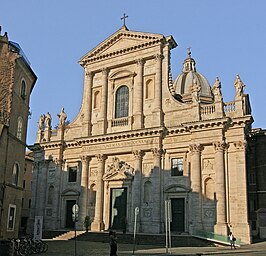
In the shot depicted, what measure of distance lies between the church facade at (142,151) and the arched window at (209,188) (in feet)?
0.25

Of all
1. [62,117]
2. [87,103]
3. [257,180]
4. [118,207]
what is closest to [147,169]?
[118,207]

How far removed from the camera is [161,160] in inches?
1211

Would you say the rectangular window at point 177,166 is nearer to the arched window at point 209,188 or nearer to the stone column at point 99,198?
the arched window at point 209,188

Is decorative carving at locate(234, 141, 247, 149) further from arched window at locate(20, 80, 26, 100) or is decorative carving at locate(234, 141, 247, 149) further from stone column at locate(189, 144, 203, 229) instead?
arched window at locate(20, 80, 26, 100)

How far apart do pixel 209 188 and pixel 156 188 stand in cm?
424

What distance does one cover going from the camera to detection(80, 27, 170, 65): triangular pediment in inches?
1323

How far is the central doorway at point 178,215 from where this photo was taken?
2914 cm

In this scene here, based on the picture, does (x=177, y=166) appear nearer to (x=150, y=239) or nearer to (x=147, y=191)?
(x=147, y=191)

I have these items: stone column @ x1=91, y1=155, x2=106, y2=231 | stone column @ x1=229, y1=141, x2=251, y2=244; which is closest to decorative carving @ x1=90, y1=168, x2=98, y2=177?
stone column @ x1=91, y1=155, x2=106, y2=231

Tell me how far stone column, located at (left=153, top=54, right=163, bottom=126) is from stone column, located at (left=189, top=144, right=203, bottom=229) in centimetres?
396

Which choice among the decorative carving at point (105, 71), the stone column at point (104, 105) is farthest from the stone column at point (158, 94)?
the decorative carving at point (105, 71)

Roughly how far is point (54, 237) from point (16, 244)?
16.0 meters

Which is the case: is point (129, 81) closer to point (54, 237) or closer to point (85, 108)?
point (85, 108)

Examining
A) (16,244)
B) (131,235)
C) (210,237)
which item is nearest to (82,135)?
(131,235)
